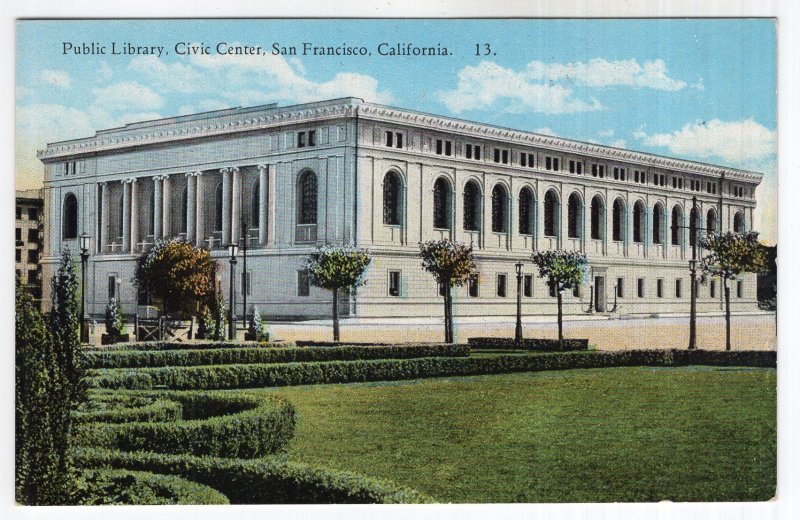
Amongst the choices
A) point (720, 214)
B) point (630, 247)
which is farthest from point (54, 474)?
point (720, 214)

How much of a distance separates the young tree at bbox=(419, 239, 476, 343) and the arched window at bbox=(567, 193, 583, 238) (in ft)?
6.00

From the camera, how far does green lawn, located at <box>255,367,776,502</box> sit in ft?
38.7

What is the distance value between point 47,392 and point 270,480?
254 centimetres

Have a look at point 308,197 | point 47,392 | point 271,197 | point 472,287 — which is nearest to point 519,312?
→ point 472,287

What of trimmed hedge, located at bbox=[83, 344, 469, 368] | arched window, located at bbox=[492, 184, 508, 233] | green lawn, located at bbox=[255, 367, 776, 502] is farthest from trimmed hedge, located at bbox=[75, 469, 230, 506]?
arched window, located at bbox=[492, 184, 508, 233]

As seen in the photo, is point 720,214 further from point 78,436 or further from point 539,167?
point 78,436

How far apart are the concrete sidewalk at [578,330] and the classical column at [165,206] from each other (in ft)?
6.80

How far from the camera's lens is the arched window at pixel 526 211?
14.2 metres

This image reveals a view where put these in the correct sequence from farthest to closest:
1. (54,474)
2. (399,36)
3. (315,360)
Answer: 1. (315,360)
2. (399,36)
3. (54,474)

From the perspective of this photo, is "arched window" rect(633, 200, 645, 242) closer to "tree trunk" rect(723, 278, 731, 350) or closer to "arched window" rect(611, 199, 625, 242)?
"arched window" rect(611, 199, 625, 242)

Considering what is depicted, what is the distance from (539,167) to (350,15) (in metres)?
3.51

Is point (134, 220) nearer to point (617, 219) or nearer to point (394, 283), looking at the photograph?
point (394, 283)

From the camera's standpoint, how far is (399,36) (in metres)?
12.3

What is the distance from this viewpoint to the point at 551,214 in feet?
47.1
